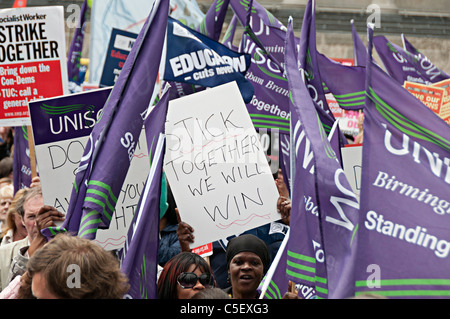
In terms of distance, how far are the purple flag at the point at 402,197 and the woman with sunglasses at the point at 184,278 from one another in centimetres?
110

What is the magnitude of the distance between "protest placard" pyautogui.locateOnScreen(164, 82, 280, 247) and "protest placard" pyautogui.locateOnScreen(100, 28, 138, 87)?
119cm

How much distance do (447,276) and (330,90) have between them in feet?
8.32

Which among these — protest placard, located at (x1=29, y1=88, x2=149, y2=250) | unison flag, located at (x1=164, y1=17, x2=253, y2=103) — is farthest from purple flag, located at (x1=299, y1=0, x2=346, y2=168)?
protest placard, located at (x1=29, y1=88, x2=149, y2=250)

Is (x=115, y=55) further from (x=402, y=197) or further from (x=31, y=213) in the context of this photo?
(x=402, y=197)

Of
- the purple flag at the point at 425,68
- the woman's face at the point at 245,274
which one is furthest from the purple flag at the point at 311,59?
the purple flag at the point at 425,68

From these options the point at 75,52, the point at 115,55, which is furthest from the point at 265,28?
the point at 75,52

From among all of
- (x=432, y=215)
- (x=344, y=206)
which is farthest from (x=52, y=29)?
(x=432, y=215)

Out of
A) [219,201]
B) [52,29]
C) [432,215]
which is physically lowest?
[219,201]

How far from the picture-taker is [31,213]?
15.4 feet

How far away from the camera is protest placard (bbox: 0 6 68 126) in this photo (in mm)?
5809

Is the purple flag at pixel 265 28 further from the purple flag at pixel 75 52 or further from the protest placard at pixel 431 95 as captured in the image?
the purple flag at pixel 75 52

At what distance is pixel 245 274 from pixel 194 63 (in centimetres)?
142
